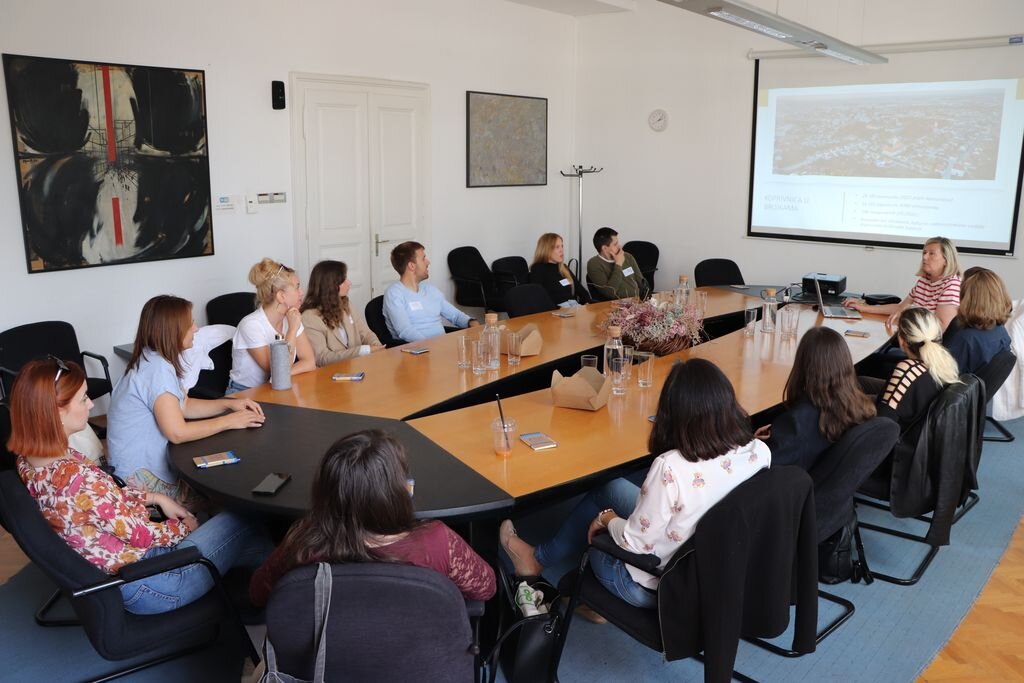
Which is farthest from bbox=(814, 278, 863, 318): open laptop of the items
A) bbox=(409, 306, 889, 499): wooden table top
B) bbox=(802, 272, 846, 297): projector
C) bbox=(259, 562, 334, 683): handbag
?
bbox=(259, 562, 334, 683): handbag

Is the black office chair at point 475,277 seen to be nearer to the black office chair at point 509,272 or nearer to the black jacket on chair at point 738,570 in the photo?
the black office chair at point 509,272

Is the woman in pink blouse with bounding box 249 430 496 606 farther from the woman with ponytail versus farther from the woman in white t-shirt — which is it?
the woman with ponytail

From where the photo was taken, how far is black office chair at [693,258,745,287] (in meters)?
7.47

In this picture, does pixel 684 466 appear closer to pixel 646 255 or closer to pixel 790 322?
pixel 790 322

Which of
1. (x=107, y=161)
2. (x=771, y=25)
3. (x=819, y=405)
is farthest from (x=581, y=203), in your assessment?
(x=819, y=405)

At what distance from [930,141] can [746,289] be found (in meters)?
2.13

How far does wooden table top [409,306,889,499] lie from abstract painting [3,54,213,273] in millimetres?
3264

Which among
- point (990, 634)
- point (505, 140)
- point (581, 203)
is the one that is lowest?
point (990, 634)

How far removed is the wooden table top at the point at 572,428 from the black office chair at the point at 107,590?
94cm

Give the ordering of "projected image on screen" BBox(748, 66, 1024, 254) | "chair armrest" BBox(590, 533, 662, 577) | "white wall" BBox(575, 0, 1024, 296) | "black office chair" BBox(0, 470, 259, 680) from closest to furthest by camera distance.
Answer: "black office chair" BBox(0, 470, 259, 680)
"chair armrest" BBox(590, 533, 662, 577)
"projected image on screen" BBox(748, 66, 1024, 254)
"white wall" BBox(575, 0, 1024, 296)

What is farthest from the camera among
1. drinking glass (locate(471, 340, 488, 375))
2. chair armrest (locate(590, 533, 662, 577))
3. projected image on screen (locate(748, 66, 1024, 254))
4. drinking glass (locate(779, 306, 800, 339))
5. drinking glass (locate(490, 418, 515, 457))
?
projected image on screen (locate(748, 66, 1024, 254))

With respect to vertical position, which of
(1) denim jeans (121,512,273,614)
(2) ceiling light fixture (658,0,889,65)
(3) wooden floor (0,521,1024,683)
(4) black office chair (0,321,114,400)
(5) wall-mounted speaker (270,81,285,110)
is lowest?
(3) wooden floor (0,521,1024,683)

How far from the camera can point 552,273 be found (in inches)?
267

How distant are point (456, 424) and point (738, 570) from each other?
1354 mm
